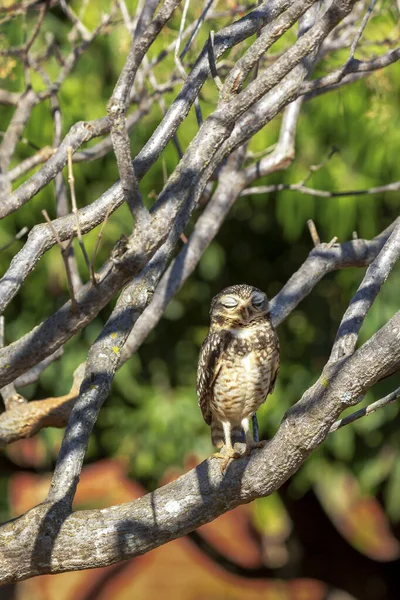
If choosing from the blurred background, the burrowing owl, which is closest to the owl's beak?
the burrowing owl

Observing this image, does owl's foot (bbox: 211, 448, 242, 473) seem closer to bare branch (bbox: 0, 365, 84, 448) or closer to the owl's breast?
the owl's breast

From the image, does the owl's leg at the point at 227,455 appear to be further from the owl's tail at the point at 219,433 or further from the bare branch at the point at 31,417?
the bare branch at the point at 31,417

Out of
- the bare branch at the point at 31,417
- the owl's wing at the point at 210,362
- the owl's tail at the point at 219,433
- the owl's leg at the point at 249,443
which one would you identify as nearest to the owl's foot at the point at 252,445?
the owl's leg at the point at 249,443

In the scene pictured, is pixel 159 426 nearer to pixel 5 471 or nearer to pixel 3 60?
pixel 5 471

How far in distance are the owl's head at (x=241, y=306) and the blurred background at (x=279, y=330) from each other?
6.35 ft

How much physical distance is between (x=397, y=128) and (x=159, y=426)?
2764mm

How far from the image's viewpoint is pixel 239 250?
23.9 ft

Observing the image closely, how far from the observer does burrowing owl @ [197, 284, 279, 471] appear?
380 centimetres

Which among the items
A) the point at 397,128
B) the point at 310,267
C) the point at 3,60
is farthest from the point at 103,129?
the point at 397,128

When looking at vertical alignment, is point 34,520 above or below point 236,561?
above

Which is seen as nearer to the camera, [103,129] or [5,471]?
[103,129]

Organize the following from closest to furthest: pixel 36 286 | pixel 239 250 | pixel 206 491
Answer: pixel 206 491
pixel 36 286
pixel 239 250

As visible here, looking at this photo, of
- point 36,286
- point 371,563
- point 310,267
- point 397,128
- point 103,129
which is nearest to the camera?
point 103,129

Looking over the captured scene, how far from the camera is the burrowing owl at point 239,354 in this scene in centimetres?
380
